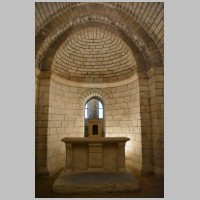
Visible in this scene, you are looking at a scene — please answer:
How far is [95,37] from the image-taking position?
25.5 feet

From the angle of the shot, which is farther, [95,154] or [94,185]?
[95,154]

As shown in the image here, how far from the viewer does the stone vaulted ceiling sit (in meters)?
5.72

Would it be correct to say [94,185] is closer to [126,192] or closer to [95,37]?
[126,192]

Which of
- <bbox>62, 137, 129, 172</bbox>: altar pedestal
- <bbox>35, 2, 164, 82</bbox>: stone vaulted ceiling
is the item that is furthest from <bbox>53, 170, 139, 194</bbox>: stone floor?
<bbox>35, 2, 164, 82</bbox>: stone vaulted ceiling

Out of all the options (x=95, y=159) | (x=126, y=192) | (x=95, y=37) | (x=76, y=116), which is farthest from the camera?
(x=76, y=116)

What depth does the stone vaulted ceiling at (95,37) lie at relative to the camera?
5719mm

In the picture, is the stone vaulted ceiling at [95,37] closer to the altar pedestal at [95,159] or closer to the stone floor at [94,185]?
the altar pedestal at [95,159]

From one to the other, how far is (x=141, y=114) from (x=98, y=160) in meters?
2.32

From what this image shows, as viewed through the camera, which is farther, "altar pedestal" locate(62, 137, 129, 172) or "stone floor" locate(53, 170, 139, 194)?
"altar pedestal" locate(62, 137, 129, 172)

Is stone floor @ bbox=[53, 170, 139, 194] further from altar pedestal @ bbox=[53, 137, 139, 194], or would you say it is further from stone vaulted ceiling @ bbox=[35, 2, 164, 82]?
stone vaulted ceiling @ bbox=[35, 2, 164, 82]

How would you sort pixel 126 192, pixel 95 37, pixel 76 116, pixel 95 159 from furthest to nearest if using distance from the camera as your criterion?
pixel 76 116 → pixel 95 37 → pixel 95 159 → pixel 126 192

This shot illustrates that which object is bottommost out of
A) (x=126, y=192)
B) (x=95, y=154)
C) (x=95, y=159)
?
(x=126, y=192)

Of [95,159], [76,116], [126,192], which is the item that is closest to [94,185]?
[126,192]

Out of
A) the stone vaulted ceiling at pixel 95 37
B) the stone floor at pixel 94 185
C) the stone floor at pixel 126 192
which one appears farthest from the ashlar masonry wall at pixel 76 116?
the stone floor at pixel 94 185
